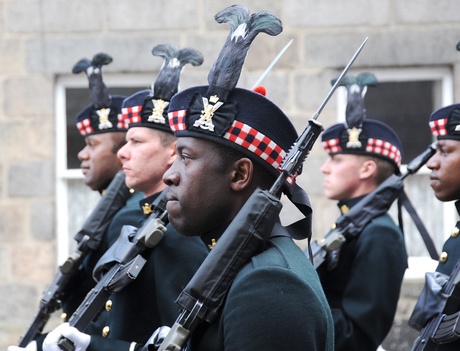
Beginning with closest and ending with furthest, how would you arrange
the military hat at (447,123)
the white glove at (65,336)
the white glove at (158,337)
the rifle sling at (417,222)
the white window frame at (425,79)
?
the white glove at (158,337)
the white glove at (65,336)
the military hat at (447,123)
the rifle sling at (417,222)
the white window frame at (425,79)

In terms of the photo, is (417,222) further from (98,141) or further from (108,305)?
(108,305)

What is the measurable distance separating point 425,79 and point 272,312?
18.5 ft

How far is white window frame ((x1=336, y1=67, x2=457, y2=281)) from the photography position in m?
8.10

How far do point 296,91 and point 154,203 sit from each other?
3.38m

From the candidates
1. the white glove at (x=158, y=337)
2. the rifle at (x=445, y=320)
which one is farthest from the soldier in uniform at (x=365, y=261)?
the white glove at (x=158, y=337)

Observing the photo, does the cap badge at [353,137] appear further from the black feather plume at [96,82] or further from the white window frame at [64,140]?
the white window frame at [64,140]

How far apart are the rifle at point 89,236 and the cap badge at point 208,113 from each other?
2481 millimetres

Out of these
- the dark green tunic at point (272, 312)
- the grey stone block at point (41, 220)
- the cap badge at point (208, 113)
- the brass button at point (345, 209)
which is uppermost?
the cap badge at point (208, 113)

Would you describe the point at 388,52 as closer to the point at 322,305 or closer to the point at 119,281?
→ the point at 119,281

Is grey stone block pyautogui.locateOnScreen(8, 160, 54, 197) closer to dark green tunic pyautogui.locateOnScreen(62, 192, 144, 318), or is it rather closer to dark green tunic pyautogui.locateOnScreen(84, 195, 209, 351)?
dark green tunic pyautogui.locateOnScreen(62, 192, 144, 318)

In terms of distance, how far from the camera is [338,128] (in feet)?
21.6

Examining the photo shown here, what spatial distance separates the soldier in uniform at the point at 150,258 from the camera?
165 inches

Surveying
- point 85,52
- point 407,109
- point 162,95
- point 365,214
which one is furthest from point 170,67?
point 407,109

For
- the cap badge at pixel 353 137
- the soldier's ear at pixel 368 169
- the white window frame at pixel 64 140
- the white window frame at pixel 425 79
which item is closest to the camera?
the soldier's ear at pixel 368 169
